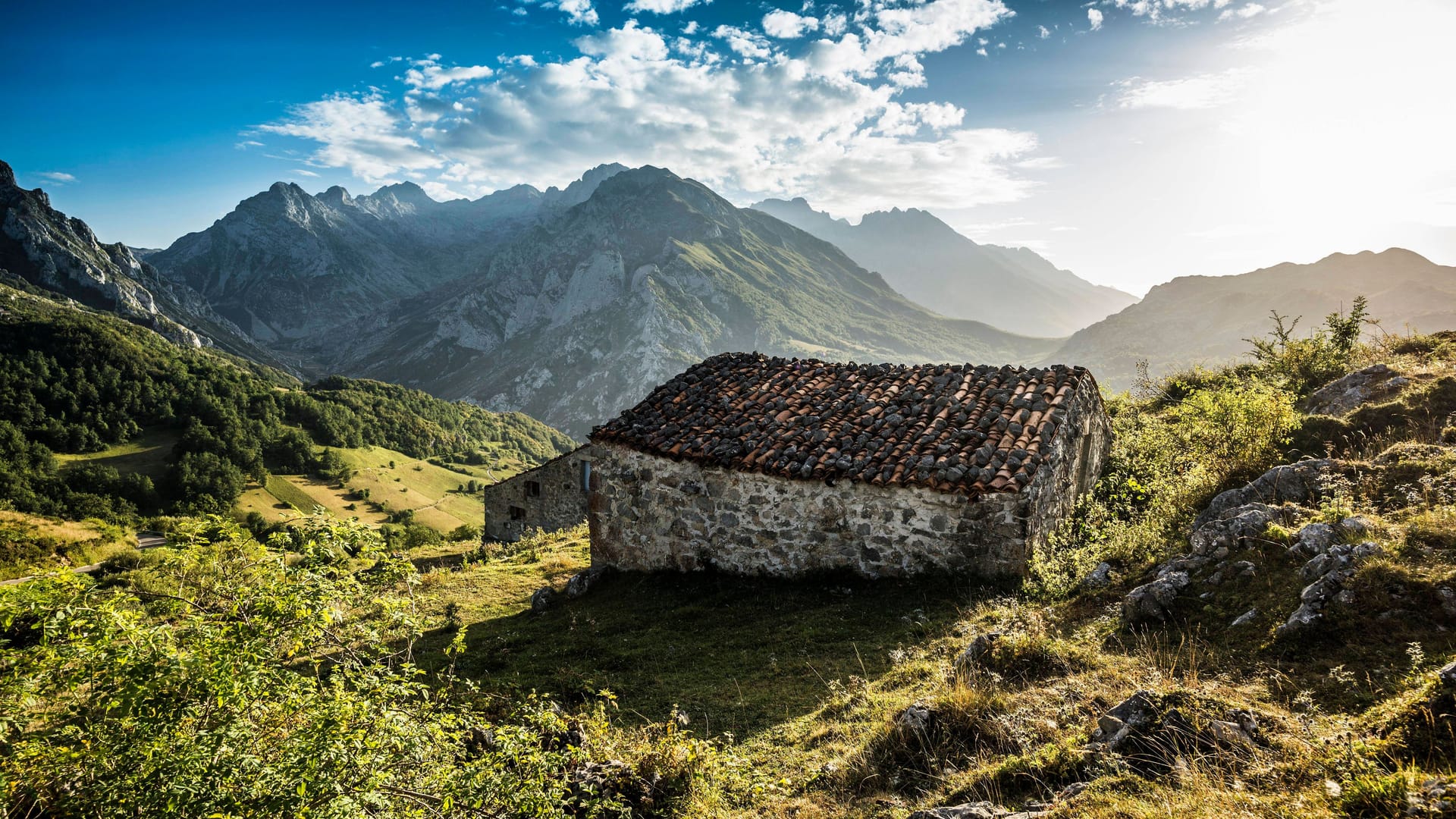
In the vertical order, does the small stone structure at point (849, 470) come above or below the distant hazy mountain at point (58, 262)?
below

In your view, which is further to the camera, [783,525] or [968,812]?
[783,525]

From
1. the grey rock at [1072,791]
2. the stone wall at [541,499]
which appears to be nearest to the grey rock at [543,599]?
the grey rock at [1072,791]

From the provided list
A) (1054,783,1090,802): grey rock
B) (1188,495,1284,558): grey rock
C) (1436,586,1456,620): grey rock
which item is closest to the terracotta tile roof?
(1188,495,1284,558): grey rock

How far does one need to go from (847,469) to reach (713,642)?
3.69 metres

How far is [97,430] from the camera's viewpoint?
92375 millimetres

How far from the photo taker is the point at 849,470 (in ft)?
36.5

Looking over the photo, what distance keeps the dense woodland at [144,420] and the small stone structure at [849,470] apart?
3215 inches

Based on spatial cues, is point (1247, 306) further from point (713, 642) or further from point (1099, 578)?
point (713, 642)

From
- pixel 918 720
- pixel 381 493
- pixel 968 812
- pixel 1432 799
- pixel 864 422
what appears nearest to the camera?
pixel 1432 799

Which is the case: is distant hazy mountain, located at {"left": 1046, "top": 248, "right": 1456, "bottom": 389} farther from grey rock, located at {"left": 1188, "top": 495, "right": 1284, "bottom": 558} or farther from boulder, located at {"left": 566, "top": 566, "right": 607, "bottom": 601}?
boulder, located at {"left": 566, "top": 566, "right": 607, "bottom": 601}

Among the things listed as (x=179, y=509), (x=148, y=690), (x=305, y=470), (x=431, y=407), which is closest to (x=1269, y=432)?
(x=148, y=690)

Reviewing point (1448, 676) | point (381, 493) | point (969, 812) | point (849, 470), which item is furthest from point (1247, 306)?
point (381, 493)

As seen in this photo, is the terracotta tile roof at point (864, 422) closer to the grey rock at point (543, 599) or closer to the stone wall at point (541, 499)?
the grey rock at point (543, 599)

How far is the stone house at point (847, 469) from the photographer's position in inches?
411
